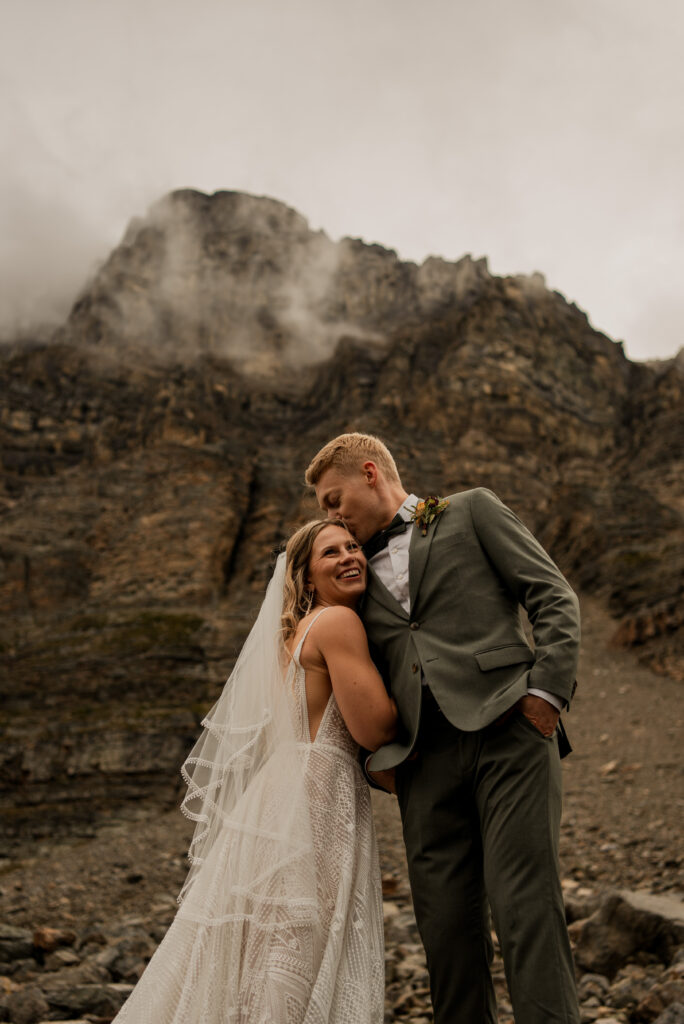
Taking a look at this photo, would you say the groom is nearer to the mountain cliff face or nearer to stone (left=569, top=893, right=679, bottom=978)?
stone (left=569, top=893, right=679, bottom=978)

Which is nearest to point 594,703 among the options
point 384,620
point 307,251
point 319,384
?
point 384,620

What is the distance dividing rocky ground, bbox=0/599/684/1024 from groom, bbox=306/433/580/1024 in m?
1.48

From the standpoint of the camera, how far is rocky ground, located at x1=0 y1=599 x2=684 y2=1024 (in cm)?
526

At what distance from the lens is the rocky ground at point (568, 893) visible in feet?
17.3

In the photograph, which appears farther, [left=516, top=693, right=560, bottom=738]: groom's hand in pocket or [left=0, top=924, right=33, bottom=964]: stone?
[left=0, top=924, right=33, bottom=964]: stone

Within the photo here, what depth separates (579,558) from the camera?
3766cm

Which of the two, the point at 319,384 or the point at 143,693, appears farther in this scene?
the point at 319,384

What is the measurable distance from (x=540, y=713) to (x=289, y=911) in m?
1.26

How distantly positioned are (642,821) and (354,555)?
9.91 m

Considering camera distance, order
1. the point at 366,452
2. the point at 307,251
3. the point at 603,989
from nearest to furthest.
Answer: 1. the point at 366,452
2. the point at 603,989
3. the point at 307,251

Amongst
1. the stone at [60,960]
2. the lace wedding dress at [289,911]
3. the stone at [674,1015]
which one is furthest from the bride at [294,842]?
the stone at [60,960]

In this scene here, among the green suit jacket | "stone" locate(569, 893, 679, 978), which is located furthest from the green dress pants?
"stone" locate(569, 893, 679, 978)

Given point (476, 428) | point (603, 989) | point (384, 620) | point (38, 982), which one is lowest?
point (38, 982)

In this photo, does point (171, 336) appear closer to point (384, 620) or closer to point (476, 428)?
point (476, 428)
